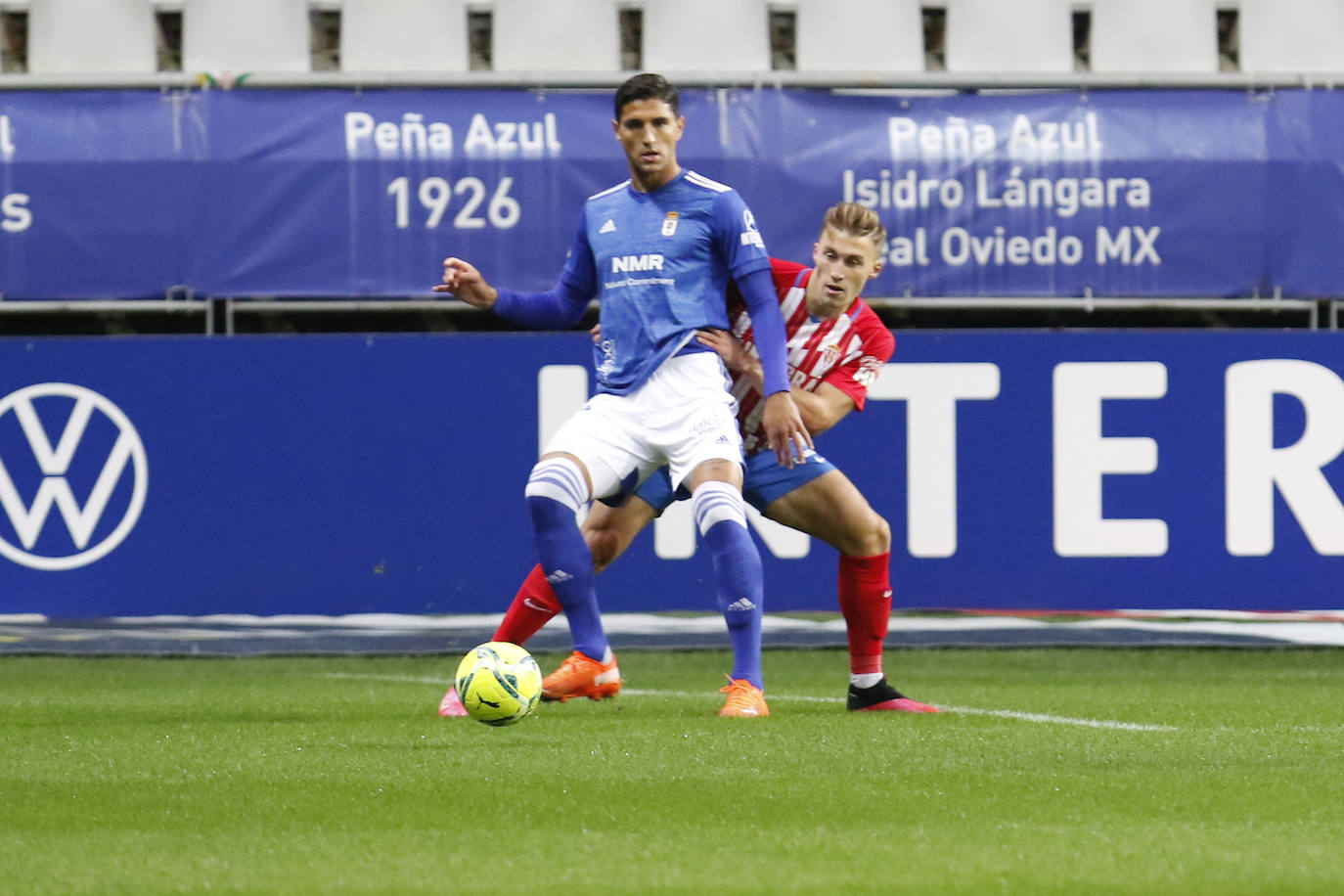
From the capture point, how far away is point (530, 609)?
5977mm

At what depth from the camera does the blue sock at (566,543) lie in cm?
557

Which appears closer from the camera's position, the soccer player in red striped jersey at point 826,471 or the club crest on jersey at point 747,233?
the club crest on jersey at point 747,233

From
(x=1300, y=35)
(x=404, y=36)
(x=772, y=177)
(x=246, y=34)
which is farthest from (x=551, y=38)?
(x=1300, y=35)

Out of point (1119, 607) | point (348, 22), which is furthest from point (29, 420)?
point (1119, 607)

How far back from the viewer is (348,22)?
1102 centimetres

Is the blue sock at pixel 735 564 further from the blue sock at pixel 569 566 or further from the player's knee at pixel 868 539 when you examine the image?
the player's knee at pixel 868 539

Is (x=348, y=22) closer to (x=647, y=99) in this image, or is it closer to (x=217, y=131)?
(x=217, y=131)

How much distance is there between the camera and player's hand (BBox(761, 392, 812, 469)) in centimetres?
560

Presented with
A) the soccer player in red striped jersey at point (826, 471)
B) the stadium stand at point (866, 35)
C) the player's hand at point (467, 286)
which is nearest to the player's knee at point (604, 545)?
the soccer player in red striped jersey at point (826, 471)

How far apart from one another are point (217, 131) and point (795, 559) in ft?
11.4

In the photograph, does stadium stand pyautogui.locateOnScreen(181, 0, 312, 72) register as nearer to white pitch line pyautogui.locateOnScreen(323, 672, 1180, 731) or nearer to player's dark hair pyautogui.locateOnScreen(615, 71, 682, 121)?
white pitch line pyautogui.locateOnScreen(323, 672, 1180, 731)

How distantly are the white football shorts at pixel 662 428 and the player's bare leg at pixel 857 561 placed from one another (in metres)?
0.39

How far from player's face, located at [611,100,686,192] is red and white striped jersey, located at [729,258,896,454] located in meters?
0.58

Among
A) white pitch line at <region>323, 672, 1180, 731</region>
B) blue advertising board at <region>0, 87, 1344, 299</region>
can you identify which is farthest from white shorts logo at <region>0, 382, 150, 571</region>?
white pitch line at <region>323, 672, 1180, 731</region>
